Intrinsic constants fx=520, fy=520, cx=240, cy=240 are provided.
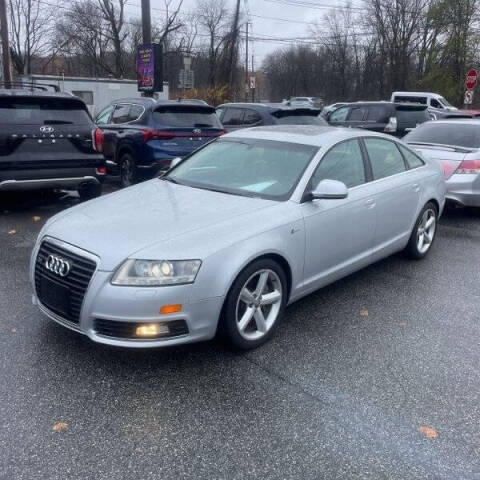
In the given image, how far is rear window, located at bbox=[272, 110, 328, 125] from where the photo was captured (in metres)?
10.4

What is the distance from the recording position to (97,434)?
9.09 ft

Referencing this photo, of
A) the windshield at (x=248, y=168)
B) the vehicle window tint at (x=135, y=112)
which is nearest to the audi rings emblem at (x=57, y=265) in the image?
the windshield at (x=248, y=168)

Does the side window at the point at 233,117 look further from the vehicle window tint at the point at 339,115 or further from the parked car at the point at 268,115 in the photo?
the vehicle window tint at the point at 339,115

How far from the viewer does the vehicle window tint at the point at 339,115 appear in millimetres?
15094

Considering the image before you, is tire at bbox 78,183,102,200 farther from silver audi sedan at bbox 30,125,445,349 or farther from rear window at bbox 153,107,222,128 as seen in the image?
silver audi sedan at bbox 30,125,445,349

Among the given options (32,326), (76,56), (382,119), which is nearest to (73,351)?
(32,326)

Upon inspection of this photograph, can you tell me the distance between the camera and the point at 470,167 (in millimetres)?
7441

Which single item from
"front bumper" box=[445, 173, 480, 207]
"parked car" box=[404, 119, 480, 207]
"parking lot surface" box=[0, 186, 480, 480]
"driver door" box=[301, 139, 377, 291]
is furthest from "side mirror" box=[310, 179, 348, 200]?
"front bumper" box=[445, 173, 480, 207]

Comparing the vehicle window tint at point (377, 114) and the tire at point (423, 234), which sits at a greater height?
the vehicle window tint at point (377, 114)

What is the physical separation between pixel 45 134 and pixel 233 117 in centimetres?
512

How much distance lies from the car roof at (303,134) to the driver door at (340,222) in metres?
0.10

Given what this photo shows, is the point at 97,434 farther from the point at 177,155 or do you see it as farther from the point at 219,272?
the point at 177,155

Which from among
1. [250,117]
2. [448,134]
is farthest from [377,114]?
[448,134]

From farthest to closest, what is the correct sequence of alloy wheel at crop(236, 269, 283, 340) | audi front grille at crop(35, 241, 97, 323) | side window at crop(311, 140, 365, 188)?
side window at crop(311, 140, 365, 188) < alloy wheel at crop(236, 269, 283, 340) < audi front grille at crop(35, 241, 97, 323)
